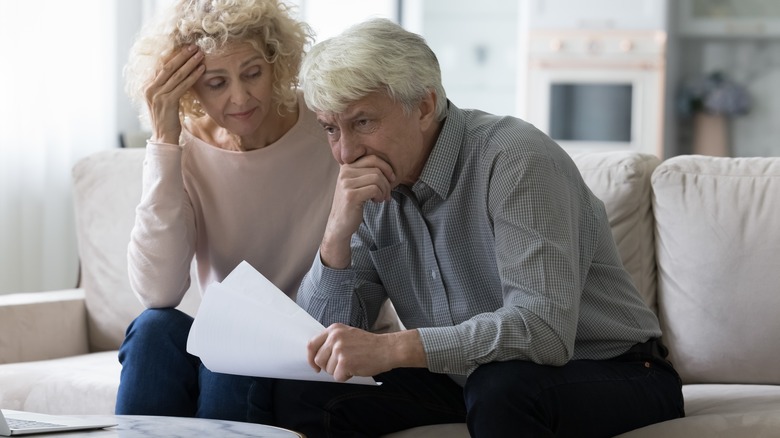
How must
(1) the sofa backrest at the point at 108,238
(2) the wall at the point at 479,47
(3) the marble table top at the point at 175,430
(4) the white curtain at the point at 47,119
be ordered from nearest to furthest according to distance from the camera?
1. (3) the marble table top at the point at 175,430
2. (1) the sofa backrest at the point at 108,238
3. (4) the white curtain at the point at 47,119
4. (2) the wall at the point at 479,47

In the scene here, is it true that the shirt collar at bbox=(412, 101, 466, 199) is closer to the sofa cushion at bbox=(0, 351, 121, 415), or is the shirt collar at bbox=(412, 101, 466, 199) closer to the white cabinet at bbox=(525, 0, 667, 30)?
the sofa cushion at bbox=(0, 351, 121, 415)

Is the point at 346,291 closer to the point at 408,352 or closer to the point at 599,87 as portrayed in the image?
the point at 408,352

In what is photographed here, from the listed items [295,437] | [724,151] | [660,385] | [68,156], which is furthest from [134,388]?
[724,151]

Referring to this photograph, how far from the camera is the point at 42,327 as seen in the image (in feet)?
8.27

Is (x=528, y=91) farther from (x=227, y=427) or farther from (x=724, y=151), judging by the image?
(x=227, y=427)

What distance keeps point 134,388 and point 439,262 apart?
616 millimetres

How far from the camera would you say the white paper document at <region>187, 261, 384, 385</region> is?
1.55 meters

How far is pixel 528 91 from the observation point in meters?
5.39

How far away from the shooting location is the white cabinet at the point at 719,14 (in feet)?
18.5

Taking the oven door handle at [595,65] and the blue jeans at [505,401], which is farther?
the oven door handle at [595,65]

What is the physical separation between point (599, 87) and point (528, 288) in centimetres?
402

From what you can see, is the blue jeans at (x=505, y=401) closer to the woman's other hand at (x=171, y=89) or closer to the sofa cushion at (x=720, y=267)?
the sofa cushion at (x=720, y=267)

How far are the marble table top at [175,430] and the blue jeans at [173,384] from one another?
0.96 ft

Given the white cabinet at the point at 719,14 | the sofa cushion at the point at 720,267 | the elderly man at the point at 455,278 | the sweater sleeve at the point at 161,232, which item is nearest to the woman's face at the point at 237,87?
the sweater sleeve at the point at 161,232
